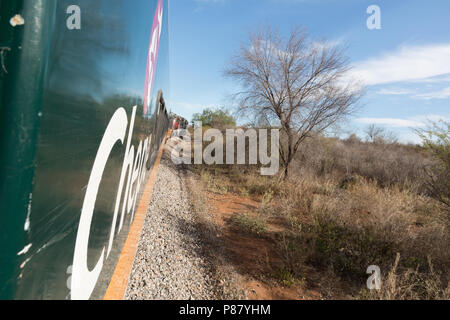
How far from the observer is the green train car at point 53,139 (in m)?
0.44

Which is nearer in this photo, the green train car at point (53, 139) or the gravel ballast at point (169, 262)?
the green train car at point (53, 139)

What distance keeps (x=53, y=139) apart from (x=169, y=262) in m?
2.89

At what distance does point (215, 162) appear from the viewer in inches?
535

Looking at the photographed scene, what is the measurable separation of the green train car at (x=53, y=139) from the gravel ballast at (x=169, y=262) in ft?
5.11

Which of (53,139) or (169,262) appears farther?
(169,262)

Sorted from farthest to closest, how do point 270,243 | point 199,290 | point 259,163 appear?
point 259,163
point 270,243
point 199,290

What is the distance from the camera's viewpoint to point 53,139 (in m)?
0.56

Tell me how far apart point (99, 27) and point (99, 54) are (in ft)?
0.34

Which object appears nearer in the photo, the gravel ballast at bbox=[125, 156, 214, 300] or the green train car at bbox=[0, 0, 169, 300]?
the green train car at bbox=[0, 0, 169, 300]

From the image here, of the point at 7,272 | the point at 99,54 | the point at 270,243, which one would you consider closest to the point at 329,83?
the point at 270,243

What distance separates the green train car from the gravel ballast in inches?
61.3

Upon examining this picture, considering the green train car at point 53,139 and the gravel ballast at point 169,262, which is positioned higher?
the green train car at point 53,139

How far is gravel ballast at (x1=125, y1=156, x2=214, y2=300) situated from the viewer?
2427mm
